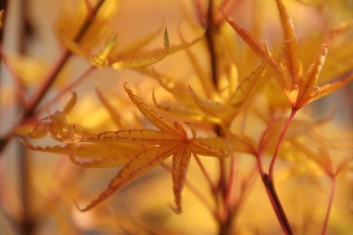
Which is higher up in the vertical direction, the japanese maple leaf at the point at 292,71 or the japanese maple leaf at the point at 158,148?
the japanese maple leaf at the point at 292,71

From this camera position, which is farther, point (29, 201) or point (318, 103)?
point (318, 103)

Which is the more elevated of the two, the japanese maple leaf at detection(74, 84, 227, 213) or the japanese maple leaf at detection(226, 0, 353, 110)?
the japanese maple leaf at detection(226, 0, 353, 110)

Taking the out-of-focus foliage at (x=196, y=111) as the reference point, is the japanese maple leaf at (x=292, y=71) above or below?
above

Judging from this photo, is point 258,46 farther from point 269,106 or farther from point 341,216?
point 341,216

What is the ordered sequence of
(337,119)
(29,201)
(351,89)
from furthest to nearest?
1. (337,119)
2. (351,89)
3. (29,201)

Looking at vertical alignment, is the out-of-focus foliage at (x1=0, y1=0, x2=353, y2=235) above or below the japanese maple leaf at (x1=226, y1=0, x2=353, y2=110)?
below

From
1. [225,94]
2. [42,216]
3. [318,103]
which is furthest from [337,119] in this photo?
[225,94]

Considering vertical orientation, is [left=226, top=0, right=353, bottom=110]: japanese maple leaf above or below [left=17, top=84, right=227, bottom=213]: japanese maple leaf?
above

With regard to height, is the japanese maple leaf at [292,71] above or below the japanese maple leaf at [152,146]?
above
